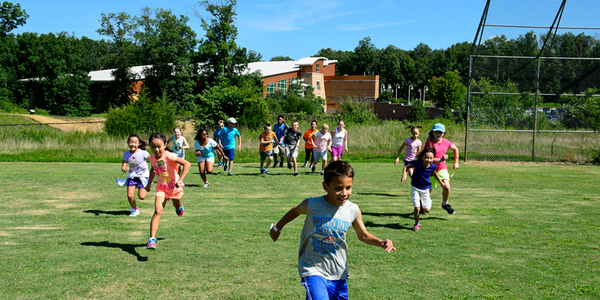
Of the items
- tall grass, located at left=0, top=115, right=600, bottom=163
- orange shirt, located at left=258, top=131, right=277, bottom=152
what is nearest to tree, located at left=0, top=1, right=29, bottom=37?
tall grass, located at left=0, top=115, right=600, bottom=163

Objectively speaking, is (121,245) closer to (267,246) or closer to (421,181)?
(267,246)

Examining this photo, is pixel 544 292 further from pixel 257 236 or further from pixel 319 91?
pixel 319 91

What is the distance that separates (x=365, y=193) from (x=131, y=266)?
7252 millimetres

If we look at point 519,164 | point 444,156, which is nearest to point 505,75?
point 519,164

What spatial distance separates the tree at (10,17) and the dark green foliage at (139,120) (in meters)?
61.7

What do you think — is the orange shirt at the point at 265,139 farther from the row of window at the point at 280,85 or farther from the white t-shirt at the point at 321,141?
the row of window at the point at 280,85

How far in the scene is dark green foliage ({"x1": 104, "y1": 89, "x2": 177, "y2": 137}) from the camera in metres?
27.1

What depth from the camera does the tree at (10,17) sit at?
74675 mm

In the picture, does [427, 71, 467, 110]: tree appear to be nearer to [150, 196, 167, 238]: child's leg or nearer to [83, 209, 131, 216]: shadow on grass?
[83, 209, 131, 216]: shadow on grass

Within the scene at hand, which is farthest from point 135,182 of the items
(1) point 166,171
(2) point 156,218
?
(2) point 156,218

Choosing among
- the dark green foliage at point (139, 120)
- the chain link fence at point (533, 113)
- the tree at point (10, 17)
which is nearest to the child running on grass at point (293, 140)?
the chain link fence at point (533, 113)

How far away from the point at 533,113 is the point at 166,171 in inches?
699

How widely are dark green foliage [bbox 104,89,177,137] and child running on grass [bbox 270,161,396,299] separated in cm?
2505

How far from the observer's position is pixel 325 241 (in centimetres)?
364
